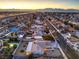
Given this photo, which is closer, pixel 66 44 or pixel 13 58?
pixel 13 58

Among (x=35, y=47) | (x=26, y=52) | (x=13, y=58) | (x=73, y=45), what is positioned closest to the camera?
(x=13, y=58)

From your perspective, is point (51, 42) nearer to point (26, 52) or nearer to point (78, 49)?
point (78, 49)

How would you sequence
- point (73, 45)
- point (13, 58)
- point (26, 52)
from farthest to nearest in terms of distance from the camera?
point (73, 45) → point (26, 52) → point (13, 58)

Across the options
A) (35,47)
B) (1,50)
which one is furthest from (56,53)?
(1,50)

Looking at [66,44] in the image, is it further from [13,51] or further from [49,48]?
[13,51]

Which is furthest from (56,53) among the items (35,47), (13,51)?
(13,51)

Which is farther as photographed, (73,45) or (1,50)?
(73,45)

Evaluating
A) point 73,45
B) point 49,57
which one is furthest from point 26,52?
point 73,45
